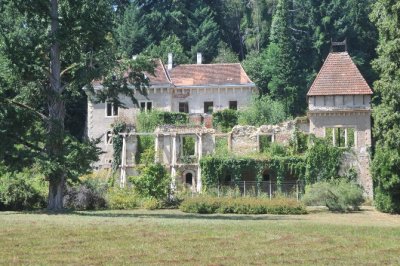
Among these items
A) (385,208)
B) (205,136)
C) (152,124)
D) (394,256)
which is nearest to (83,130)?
(152,124)

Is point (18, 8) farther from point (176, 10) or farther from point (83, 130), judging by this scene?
point (176, 10)

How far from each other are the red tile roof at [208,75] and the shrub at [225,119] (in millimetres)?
→ 5058

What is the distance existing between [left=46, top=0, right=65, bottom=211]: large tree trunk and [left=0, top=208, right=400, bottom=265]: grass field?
6.90 metres

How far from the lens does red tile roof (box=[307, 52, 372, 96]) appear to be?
46812 mm

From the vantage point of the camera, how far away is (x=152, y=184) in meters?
37.6

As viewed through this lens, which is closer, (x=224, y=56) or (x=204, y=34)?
(x=224, y=56)

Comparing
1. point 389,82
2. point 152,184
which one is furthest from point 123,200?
point 389,82

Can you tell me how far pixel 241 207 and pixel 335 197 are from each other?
19.4ft

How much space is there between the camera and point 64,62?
3170cm

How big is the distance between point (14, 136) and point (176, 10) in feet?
176

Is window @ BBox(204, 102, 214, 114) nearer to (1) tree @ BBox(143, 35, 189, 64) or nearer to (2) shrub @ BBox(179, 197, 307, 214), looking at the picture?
(1) tree @ BBox(143, 35, 189, 64)

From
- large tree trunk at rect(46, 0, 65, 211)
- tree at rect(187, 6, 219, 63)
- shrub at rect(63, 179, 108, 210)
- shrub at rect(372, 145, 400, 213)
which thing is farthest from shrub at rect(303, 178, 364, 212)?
tree at rect(187, 6, 219, 63)

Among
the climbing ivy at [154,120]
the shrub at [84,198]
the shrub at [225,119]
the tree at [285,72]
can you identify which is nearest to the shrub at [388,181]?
the shrub at [84,198]

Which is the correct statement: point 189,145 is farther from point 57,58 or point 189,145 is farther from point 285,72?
point 57,58
